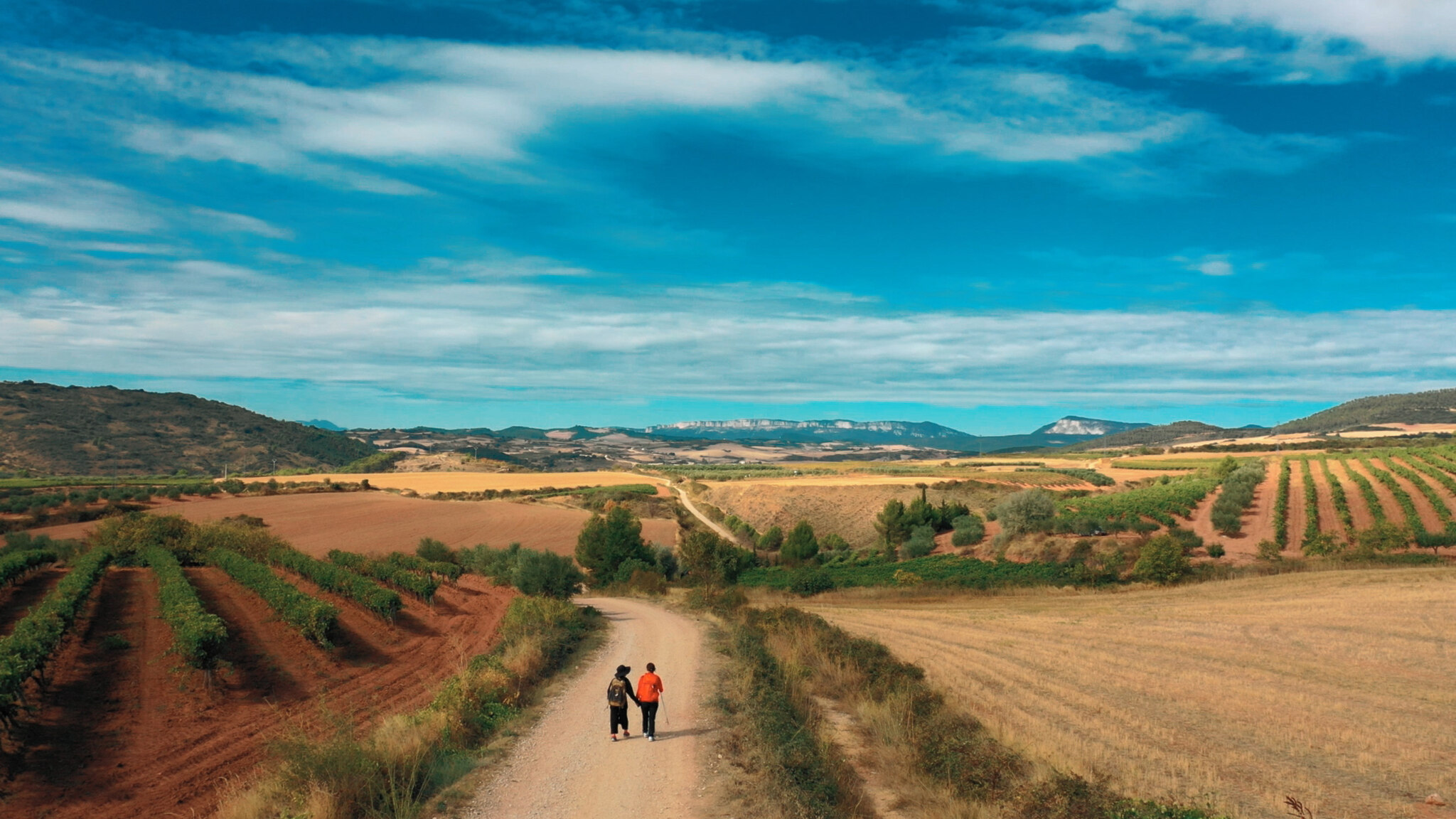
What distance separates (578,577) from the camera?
43.1 meters

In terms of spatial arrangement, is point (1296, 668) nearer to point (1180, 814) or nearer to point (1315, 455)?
point (1180, 814)

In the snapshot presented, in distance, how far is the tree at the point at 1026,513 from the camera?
62.4 metres

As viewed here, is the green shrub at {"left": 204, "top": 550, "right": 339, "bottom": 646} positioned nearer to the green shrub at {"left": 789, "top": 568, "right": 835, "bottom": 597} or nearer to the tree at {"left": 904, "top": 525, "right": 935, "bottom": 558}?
the green shrub at {"left": 789, "top": 568, "right": 835, "bottom": 597}

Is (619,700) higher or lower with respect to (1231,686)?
higher

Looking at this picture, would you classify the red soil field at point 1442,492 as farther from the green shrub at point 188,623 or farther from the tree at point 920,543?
the green shrub at point 188,623

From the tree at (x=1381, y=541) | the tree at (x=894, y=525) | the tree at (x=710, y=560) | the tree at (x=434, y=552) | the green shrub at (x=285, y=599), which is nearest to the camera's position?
the green shrub at (x=285, y=599)

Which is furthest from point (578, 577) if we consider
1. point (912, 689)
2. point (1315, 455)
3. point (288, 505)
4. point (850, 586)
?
point (1315, 455)

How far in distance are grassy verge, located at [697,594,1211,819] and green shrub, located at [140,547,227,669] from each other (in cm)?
1387

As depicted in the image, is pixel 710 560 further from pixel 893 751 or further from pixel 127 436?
pixel 127 436

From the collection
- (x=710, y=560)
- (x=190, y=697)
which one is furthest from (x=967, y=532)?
(x=190, y=697)

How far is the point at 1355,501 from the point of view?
206 feet

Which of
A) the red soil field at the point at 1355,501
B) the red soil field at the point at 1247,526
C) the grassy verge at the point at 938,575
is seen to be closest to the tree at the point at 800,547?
the grassy verge at the point at 938,575

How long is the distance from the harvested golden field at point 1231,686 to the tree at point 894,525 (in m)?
30.7

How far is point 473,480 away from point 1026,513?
100861 millimetres
